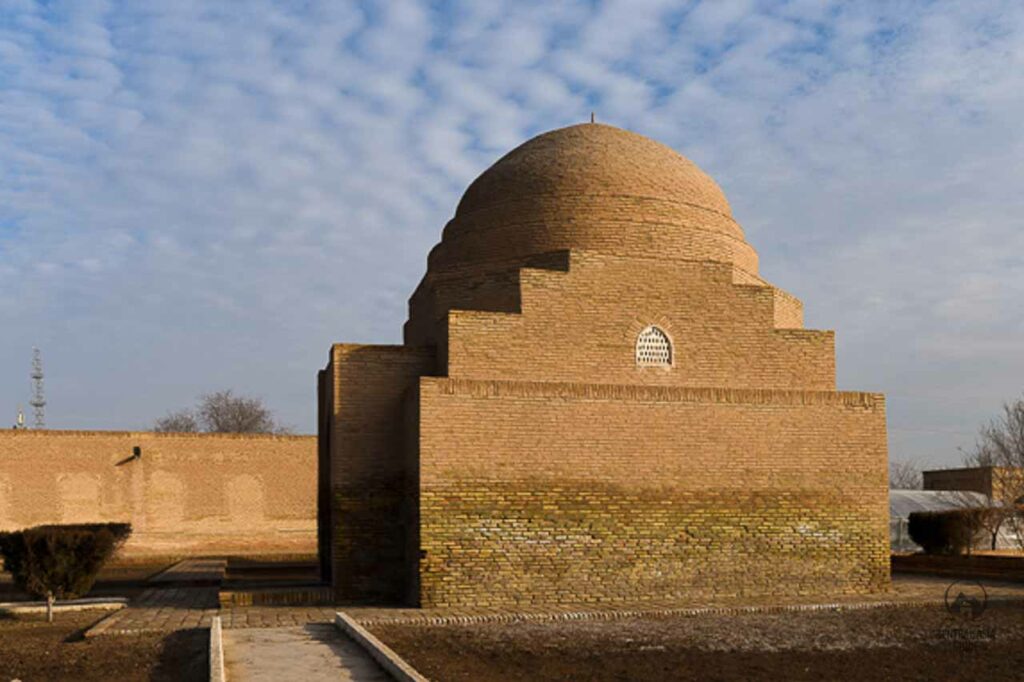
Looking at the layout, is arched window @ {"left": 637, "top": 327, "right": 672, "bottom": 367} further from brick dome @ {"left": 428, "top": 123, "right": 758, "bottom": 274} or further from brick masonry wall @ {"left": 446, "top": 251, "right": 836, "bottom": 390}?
brick dome @ {"left": 428, "top": 123, "right": 758, "bottom": 274}

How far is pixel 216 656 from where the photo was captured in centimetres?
825

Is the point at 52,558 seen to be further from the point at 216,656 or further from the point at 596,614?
the point at 596,614

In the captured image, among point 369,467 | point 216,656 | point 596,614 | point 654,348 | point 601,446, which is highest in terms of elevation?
point 654,348

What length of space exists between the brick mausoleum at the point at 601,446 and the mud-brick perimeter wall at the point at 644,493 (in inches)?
1.0

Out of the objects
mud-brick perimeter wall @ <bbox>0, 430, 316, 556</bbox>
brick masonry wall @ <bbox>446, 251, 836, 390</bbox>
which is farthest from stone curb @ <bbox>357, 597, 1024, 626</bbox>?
mud-brick perimeter wall @ <bbox>0, 430, 316, 556</bbox>

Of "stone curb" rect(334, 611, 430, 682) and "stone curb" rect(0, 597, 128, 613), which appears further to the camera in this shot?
"stone curb" rect(0, 597, 128, 613)

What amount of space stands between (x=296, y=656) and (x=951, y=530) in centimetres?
1456

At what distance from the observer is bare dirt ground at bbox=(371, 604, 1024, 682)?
26.3 feet

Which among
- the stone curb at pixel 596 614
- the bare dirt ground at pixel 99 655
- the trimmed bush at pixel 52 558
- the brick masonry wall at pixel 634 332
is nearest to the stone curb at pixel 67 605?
the trimmed bush at pixel 52 558

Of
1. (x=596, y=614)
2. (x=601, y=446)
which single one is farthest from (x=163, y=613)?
(x=601, y=446)

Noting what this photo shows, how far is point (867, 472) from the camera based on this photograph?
13977 millimetres

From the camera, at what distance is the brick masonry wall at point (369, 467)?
13.0 metres

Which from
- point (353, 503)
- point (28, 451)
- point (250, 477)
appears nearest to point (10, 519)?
point (28, 451)

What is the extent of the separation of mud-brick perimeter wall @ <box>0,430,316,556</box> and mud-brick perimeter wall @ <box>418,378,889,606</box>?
1614cm
